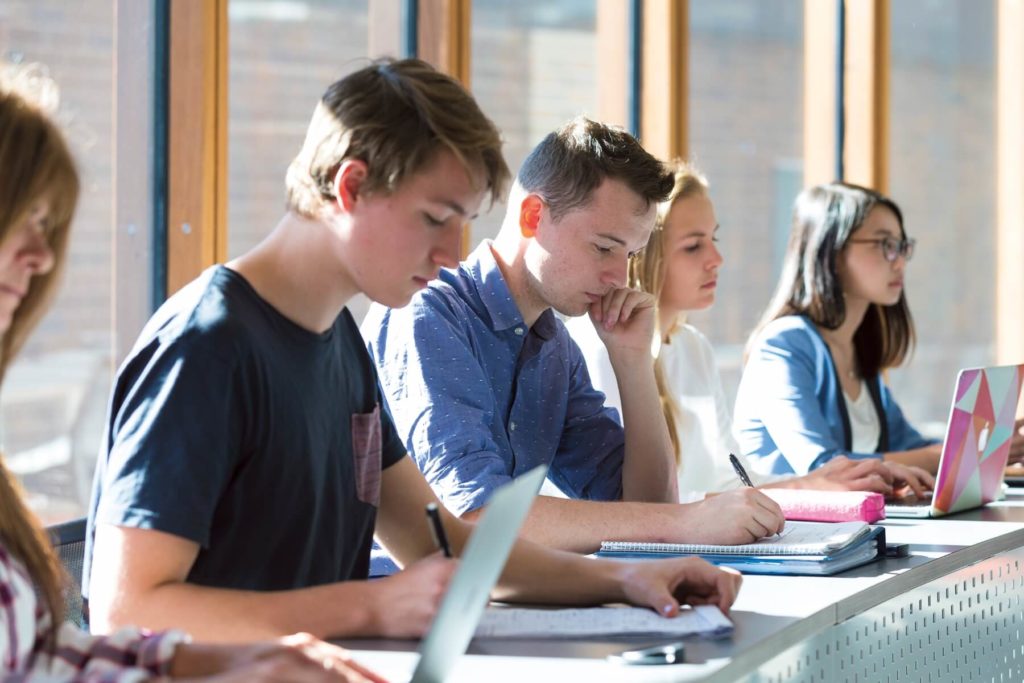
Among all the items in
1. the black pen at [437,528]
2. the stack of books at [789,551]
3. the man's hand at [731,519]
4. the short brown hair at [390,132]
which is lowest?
the stack of books at [789,551]

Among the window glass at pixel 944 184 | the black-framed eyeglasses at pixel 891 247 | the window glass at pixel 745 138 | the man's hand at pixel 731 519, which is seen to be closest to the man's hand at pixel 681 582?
the man's hand at pixel 731 519

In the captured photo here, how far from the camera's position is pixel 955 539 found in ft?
7.56

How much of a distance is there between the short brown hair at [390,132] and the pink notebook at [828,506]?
1.00m

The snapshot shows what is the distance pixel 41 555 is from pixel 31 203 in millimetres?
349

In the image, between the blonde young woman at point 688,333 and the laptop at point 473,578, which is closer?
the laptop at point 473,578

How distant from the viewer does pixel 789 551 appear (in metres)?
1.99

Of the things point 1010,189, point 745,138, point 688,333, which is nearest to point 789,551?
point 688,333

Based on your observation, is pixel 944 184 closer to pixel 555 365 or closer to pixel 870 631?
pixel 555 365

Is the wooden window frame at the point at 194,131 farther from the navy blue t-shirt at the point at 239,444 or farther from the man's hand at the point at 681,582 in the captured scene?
the man's hand at the point at 681,582

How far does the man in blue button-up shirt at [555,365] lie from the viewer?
210cm

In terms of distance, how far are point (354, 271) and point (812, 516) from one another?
1141mm

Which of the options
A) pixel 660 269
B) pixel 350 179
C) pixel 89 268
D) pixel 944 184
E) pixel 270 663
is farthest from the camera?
pixel 944 184

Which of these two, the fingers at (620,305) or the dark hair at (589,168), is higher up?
the dark hair at (589,168)

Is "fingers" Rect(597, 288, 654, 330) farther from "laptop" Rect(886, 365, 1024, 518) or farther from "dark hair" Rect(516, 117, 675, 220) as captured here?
"laptop" Rect(886, 365, 1024, 518)
